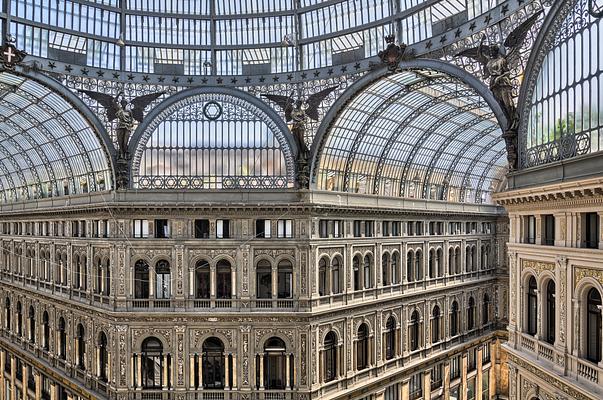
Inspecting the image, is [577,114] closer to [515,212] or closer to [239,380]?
Answer: [515,212]

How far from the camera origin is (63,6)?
48.4 metres

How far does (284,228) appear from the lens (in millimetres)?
49812

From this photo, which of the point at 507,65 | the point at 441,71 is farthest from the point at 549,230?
the point at 441,71

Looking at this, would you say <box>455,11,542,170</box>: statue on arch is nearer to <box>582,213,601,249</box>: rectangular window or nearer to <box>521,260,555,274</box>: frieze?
<box>521,260,555,274</box>: frieze

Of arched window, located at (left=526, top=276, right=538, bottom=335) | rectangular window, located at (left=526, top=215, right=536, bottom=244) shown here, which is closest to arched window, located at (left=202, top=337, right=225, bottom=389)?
arched window, located at (left=526, top=276, right=538, bottom=335)

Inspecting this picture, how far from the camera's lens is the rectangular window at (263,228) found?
49531 millimetres

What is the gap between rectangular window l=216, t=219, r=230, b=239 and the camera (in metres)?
49.3

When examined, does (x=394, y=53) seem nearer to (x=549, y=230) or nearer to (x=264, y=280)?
→ (x=549, y=230)

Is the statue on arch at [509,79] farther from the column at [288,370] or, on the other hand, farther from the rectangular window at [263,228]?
the column at [288,370]

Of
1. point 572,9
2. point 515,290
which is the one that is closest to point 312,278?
point 515,290

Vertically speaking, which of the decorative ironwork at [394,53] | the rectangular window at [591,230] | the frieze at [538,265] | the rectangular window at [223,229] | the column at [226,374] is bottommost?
the column at [226,374]

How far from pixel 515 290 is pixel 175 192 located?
26.6 m

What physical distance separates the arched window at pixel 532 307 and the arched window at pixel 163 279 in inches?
1068

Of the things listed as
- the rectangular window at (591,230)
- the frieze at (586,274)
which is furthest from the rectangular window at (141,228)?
the rectangular window at (591,230)
